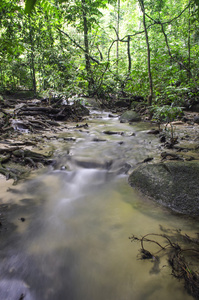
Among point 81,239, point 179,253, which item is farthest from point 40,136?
point 179,253

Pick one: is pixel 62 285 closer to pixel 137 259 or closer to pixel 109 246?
pixel 109 246

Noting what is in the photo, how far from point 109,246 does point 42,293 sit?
77 centimetres

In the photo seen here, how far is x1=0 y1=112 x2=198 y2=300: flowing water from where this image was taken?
1646 mm

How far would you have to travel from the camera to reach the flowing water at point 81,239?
165 cm

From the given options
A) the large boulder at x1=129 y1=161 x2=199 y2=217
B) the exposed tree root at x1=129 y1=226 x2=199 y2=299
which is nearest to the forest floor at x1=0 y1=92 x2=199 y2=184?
the large boulder at x1=129 y1=161 x2=199 y2=217

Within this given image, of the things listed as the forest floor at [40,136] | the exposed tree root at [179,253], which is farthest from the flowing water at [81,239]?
the forest floor at [40,136]

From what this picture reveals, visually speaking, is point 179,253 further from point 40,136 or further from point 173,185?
point 40,136

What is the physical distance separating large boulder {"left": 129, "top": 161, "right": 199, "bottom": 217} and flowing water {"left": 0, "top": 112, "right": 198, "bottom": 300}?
6.3 inches

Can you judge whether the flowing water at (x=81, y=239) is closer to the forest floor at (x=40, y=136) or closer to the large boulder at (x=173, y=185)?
the large boulder at (x=173, y=185)

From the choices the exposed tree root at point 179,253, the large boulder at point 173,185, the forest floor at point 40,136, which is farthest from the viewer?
the forest floor at point 40,136

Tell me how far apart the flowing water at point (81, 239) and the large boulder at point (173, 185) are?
159 mm

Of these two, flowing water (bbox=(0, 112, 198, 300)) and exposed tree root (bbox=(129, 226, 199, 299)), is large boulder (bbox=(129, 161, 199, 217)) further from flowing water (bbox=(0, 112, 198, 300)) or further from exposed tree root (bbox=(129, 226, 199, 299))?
exposed tree root (bbox=(129, 226, 199, 299))

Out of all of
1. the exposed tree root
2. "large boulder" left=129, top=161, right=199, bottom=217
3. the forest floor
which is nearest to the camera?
the exposed tree root

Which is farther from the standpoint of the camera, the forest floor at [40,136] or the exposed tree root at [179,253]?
the forest floor at [40,136]
